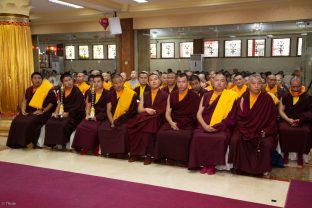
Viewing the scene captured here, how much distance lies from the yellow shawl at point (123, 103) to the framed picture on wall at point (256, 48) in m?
6.97

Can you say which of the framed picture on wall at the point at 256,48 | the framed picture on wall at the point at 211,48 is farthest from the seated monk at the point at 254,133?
the framed picture on wall at the point at 211,48

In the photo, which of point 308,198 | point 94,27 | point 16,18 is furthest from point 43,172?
point 94,27

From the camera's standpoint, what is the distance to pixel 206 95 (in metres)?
4.92

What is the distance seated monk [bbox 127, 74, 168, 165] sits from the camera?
5066 mm

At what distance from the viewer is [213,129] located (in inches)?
181

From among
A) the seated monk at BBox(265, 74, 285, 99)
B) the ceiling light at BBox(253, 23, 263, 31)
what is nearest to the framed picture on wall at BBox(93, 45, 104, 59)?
the ceiling light at BBox(253, 23, 263, 31)

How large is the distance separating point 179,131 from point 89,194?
173 centimetres

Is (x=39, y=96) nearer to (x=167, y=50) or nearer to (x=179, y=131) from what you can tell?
(x=179, y=131)

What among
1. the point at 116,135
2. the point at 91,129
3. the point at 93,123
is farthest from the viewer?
the point at 93,123

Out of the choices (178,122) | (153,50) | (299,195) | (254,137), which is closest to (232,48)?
(153,50)

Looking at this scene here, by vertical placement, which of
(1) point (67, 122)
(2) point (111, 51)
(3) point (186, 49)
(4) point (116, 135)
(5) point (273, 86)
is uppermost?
(3) point (186, 49)

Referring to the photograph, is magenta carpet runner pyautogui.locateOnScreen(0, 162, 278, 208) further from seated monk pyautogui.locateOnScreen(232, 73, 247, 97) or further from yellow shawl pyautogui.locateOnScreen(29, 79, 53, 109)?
seated monk pyautogui.locateOnScreen(232, 73, 247, 97)

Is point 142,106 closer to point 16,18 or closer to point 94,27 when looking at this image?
point 16,18

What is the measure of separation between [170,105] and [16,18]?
4385mm
